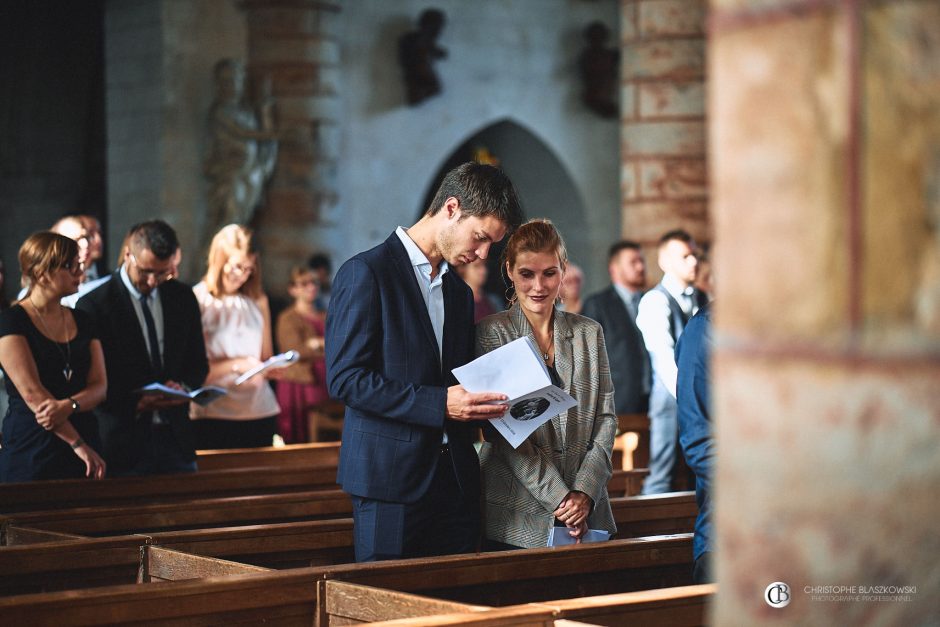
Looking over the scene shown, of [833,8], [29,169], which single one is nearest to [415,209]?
[29,169]

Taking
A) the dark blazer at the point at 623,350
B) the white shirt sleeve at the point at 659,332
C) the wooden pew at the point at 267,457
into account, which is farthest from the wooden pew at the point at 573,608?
the dark blazer at the point at 623,350

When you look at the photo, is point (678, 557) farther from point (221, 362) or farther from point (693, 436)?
point (221, 362)

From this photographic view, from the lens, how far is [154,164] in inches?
476

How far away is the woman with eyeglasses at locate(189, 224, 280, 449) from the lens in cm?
626

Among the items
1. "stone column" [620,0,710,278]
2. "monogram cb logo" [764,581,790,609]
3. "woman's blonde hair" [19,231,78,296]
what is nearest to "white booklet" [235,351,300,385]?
"woman's blonde hair" [19,231,78,296]

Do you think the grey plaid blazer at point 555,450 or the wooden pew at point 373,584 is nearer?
the wooden pew at point 373,584

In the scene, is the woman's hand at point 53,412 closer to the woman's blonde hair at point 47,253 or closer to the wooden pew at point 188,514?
the woman's blonde hair at point 47,253

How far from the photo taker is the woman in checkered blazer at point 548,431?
3.67 metres

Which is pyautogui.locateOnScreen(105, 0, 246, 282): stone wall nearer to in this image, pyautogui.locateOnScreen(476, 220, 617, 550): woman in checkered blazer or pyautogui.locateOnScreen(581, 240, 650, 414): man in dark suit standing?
pyautogui.locateOnScreen(581, 240, 650, 414): man in dark suit standing

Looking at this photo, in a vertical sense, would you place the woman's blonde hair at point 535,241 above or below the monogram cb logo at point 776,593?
above

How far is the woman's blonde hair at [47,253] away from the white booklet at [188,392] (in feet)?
2.21

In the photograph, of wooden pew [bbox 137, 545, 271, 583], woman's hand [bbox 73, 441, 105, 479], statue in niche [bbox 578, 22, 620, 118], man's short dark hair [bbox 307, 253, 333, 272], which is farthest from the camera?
statue in niche [bbox 578, 22, 620, 118]

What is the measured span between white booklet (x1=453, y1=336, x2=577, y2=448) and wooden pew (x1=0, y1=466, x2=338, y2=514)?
202cm

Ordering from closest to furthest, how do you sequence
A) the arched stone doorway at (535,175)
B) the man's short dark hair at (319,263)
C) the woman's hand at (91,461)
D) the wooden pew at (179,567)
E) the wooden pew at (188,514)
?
the wooden pew at (179,567), the wooden pew at (188,514), the woman's hand at (91,461), the man's short dark hair at (319,263), the arched stone doorway at (535,175)
